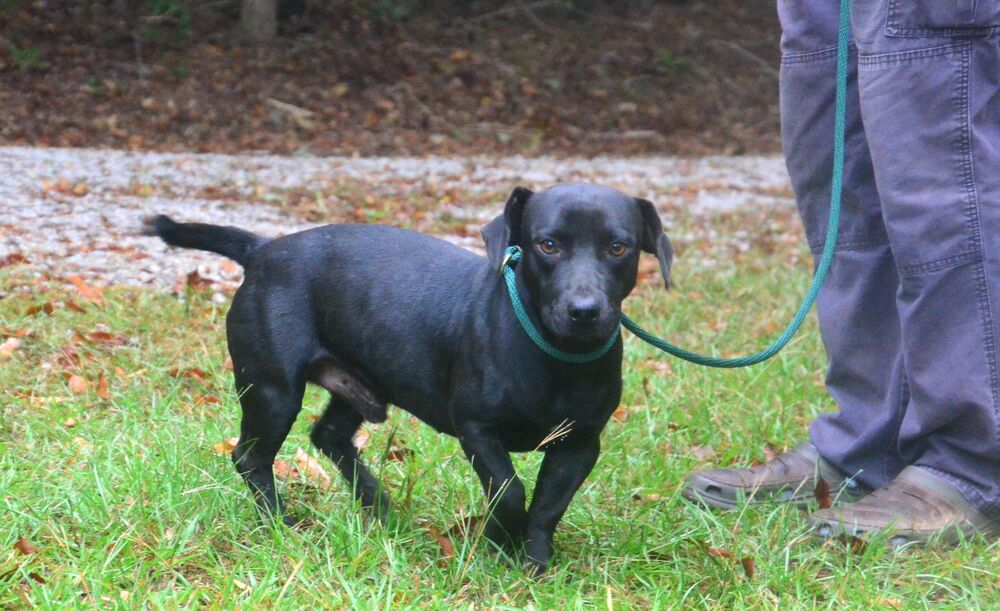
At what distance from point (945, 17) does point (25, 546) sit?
2.69m

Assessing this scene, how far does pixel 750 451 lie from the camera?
4.09 m

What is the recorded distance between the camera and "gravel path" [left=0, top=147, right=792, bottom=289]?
579cm

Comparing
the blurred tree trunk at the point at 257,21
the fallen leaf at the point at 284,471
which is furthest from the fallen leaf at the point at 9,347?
the blurred tree trunk at the point at 257,21

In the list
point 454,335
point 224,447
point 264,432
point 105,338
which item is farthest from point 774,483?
point 105,338

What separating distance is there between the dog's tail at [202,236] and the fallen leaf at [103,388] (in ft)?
2.70

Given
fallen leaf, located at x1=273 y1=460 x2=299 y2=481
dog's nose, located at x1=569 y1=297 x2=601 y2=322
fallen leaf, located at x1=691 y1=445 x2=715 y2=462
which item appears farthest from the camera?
fallen leaf, located at x1=691 y1=445 x2=715 y2=462

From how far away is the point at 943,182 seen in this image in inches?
123

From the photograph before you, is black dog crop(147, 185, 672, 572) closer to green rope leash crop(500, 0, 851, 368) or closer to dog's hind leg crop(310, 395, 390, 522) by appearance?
dog's hind leg crop(310, 395, 390, 522)

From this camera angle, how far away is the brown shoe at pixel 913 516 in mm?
3227

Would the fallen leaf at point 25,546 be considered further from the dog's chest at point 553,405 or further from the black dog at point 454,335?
the dog's chest at point 553,405

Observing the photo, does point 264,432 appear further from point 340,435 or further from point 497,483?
point 497,483

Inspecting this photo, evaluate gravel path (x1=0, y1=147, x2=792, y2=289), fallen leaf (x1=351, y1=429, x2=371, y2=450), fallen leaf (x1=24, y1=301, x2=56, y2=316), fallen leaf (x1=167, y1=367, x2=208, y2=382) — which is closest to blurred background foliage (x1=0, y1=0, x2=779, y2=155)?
gravel path (x1=0, y1=147, x2=792, y2=289)

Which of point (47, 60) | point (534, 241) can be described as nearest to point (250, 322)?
point (534, 241)

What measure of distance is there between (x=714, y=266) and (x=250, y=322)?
449 centimetres
